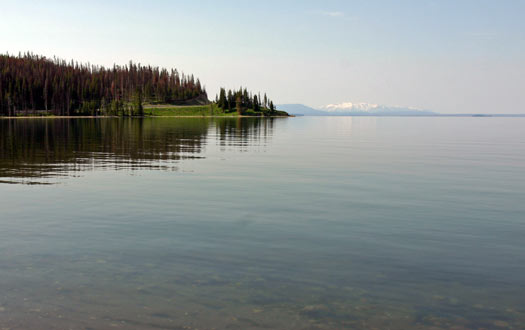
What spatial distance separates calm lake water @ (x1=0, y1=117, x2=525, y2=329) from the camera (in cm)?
1034

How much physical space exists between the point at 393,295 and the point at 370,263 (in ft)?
A: 8.30

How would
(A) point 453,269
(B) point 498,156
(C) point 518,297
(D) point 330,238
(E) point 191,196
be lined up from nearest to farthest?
(C) point 518,297 < (A) point 453,269 < (D) point 330,238 < (E) point 191,196 < (B) point 498,156

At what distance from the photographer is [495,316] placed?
33.8ft

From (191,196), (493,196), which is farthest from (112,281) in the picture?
(493,196)

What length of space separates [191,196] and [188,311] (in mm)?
15215

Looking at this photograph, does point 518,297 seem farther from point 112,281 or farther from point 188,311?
point 112,281

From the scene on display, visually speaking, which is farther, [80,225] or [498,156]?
[498,156]

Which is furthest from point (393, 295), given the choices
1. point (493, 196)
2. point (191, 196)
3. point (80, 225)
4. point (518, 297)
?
point (493, 196)

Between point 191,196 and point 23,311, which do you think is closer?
point 23,311

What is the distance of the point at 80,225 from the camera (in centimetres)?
1855

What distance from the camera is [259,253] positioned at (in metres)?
14.9

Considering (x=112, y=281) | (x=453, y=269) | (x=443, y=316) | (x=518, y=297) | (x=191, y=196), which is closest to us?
(x=443, y=316)

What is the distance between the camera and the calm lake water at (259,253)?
10.3 meters

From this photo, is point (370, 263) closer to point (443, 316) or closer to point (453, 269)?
point (453, 269)
